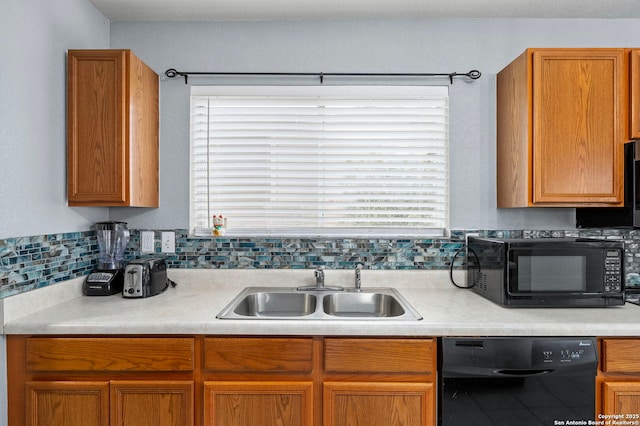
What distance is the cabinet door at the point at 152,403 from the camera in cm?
153

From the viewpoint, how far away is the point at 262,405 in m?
1.52

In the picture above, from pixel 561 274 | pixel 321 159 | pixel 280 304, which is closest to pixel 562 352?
pixel 561 274

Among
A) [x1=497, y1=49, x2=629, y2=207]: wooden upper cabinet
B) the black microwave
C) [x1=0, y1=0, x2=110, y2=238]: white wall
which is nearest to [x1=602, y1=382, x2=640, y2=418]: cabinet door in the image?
the black microwave

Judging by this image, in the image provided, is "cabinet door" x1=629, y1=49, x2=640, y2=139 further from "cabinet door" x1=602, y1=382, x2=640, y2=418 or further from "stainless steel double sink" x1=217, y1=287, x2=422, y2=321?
"stainless steel double sink" x1=217, y1=287, x2=422, y2=321

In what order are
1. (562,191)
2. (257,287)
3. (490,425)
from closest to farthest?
(490,425)
(562,191)
(257,287)

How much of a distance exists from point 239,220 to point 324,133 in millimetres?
720

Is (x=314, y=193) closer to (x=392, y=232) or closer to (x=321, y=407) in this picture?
(x=392, y=232)

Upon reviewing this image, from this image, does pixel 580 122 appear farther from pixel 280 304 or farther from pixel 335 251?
pixel 280 304

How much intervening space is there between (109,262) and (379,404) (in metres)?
1.59

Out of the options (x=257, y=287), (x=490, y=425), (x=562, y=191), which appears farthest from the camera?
(x=257, y=287)

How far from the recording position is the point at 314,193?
2.27m

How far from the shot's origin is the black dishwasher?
151 centimetres

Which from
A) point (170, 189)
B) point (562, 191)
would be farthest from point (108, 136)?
point (562, 191)

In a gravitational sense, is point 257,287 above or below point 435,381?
above
